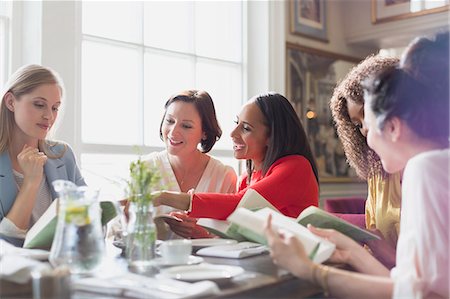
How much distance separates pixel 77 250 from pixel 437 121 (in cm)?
87

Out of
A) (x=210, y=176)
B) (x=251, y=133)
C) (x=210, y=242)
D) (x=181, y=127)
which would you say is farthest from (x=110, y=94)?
(x=210, y=242)

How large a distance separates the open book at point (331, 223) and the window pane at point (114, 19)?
197cm

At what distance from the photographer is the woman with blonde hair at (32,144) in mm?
2133

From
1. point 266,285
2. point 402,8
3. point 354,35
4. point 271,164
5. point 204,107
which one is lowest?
point 266,285

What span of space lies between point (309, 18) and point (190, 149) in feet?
6.92

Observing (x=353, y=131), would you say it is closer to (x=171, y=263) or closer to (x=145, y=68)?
(x=171, y=263)

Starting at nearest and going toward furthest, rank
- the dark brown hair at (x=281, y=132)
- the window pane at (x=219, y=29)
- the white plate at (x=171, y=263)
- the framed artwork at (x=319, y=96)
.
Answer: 1. the white plate at (x=171, y=263)
2. the dark brown hair at (x=281, y=132)
3. the window pane at (x=219, y=29)
4. the framed artwork at (x=319, y=96)

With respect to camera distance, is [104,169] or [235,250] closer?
[235,250]

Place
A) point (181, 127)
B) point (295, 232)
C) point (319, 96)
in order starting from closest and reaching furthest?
point (295, 232) → point (181, 127) → point (319, 96)

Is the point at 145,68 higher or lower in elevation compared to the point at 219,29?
lower

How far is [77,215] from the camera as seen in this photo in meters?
1.35

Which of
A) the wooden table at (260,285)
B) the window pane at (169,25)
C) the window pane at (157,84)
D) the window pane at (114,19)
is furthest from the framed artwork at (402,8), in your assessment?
the wooden table at (260,285)

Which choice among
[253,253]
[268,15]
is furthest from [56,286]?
[268,15]

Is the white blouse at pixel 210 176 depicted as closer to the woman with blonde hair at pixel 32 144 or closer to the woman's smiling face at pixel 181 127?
the woman's smiling face at pixel 181 127
